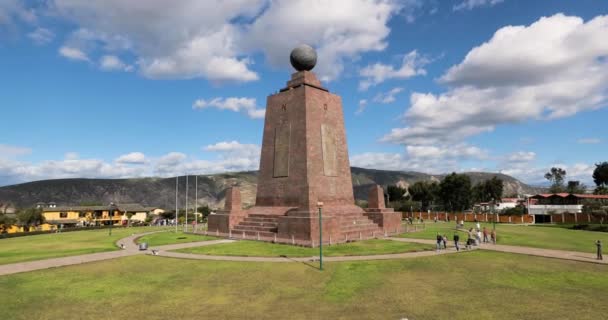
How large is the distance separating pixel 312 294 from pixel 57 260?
19108mm

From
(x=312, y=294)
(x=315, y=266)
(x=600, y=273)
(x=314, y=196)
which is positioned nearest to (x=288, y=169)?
(x=314, y=196)

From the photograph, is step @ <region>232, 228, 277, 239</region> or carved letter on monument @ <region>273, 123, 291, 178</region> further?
carved letter on monument @ <region>273, 123, 291, 178</region>

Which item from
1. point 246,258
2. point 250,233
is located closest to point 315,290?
point 246,258

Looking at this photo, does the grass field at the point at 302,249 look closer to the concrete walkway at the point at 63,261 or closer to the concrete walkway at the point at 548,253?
the concrete walkway at the point at 63,261

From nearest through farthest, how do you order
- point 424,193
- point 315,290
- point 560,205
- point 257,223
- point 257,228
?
point 315,290 → point 257,228 → point 257,223 → point 560,205 → point 424,193

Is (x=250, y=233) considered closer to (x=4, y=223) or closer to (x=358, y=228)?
(x=358, y=228)

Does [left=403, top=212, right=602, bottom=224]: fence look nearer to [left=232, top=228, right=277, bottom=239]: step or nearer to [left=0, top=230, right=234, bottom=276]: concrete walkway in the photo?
[left=232, top=228, right=277, bottom=239]: step

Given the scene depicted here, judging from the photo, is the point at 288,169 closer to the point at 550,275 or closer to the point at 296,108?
the point at 296,108

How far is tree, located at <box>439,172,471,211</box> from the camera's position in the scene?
95.5 metres

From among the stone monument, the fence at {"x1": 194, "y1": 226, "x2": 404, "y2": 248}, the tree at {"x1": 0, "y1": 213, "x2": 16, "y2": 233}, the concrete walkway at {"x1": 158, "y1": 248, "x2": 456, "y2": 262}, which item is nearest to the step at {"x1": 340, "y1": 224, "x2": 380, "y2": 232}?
the stone monument

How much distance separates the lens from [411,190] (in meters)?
114

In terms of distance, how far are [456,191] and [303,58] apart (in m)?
71.9

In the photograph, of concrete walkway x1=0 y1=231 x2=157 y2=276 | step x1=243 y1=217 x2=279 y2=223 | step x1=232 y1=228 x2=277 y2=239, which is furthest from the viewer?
step x1=243 y1=217 x2=279 y2=223

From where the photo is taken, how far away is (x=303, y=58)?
129ft
